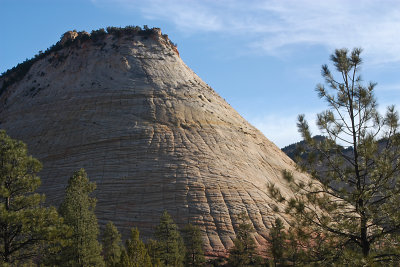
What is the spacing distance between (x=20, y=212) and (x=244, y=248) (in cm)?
1960

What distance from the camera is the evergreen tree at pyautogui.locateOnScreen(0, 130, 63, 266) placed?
46.3 ft

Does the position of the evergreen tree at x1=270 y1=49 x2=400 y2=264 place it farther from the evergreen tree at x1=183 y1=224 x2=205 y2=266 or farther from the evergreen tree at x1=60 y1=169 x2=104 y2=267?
the evergreen tree at x1=183 y1=224 x2=205 y2=266

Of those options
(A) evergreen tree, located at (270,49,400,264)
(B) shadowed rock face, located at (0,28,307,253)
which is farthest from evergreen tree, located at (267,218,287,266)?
(B) shadowed rock face, located at (0,28,307,253)

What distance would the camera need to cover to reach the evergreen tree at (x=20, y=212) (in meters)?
14.1

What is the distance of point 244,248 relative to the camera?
30.5 metres

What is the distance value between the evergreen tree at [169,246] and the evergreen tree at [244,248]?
3551 millimetres

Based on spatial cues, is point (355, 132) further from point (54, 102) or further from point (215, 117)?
point (54, 102)

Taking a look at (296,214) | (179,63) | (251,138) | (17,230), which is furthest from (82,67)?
(296,214)

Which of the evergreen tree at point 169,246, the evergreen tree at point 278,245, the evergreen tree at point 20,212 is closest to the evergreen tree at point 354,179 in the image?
the evergreen tree at point 278,245

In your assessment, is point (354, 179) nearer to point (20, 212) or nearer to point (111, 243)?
point (20, 212)

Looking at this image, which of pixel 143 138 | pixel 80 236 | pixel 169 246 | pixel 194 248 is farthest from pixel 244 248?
pixel 143 138

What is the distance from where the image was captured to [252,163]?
44.0 metres

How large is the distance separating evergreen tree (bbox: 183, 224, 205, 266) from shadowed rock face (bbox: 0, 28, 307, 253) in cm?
180

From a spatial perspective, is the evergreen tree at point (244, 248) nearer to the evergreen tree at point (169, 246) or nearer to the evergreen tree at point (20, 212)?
the evergreen tree at point (169, 246)
